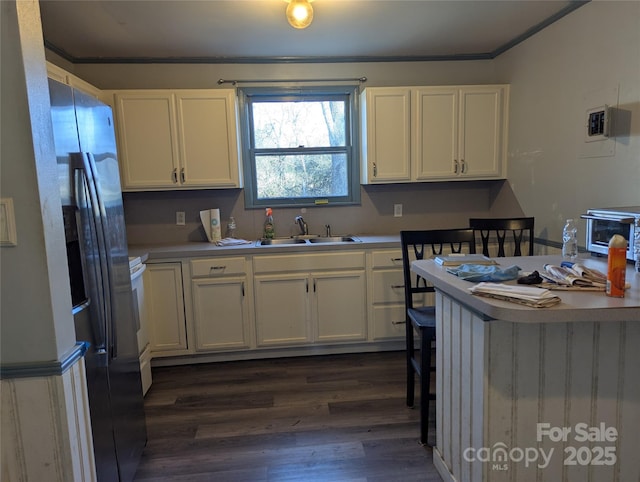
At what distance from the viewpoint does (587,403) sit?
131 cm

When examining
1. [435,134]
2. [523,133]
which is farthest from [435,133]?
[523,133]

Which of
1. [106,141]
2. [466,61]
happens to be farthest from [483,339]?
[466,61]

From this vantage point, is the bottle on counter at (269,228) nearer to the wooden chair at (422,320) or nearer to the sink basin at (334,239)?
the sink basin at (334,239)

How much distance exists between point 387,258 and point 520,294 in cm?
188

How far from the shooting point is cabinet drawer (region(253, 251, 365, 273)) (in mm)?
2912

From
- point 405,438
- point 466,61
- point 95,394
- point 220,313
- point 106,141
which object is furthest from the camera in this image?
point 466,61

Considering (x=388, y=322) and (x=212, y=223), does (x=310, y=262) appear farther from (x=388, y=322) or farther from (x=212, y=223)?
(x=212, y=223)

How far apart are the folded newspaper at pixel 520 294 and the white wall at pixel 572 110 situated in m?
1.42

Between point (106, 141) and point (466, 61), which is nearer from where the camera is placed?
point (106, 141)

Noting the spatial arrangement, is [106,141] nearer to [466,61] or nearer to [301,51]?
[301,51]

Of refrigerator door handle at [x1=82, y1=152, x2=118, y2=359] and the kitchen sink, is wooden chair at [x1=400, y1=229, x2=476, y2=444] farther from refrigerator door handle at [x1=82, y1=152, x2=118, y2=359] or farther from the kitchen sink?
refrigerator door handle at [x1=82, y1=152, x2=118, y2=359]

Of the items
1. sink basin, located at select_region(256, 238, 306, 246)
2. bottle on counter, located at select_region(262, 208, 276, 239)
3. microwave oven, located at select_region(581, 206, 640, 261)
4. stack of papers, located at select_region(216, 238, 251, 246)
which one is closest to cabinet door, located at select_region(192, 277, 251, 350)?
stack of papers, located at select_region(216, 238, 251, 246)

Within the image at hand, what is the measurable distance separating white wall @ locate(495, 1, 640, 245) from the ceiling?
0.19 m

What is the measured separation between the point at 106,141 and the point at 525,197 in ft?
9.41
